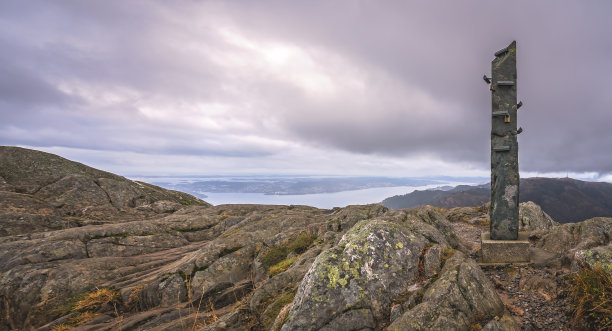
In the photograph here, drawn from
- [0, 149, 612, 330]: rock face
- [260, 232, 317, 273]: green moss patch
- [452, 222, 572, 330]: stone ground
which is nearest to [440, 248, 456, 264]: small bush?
[0, 149, 612, 330]: rock face

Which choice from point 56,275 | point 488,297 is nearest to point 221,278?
point 56,275

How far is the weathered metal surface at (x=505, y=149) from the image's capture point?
12828mm

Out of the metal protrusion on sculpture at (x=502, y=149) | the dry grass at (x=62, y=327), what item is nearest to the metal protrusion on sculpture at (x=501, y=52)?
the metal protrusion on sculpture at (x=502, y=149)

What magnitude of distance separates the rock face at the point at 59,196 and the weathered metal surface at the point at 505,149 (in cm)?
3241

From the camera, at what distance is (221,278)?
43.5ft

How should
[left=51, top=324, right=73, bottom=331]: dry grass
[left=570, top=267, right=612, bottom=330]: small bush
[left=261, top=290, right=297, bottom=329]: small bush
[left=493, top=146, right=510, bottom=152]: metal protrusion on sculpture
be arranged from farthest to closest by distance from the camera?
1. [left=493, top=146, right=510, bottom=152]: metal protrusion on sculpture
2. [left=51, top=324, right=73, bottom=331]: dry grass
3. [left=261, top=290, right=297, bottom=329]: small bush
4. [left=570, top=267, right=612, bottom=330]: small bush

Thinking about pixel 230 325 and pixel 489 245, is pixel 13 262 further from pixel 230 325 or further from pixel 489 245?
pixel 489 245

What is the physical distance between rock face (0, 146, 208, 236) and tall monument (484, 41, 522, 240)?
106 ft

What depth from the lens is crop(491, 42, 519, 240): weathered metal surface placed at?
1283 centimetres

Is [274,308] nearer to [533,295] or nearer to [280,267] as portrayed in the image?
[280,267]

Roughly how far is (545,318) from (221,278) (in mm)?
12899

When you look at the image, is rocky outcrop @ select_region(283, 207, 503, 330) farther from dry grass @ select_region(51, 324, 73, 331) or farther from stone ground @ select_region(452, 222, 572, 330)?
dry grass @ select_region(51, 324, 73, 331)

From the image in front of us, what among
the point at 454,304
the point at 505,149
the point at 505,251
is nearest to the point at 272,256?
the point at 454,304

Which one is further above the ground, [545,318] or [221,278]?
[545,318]
